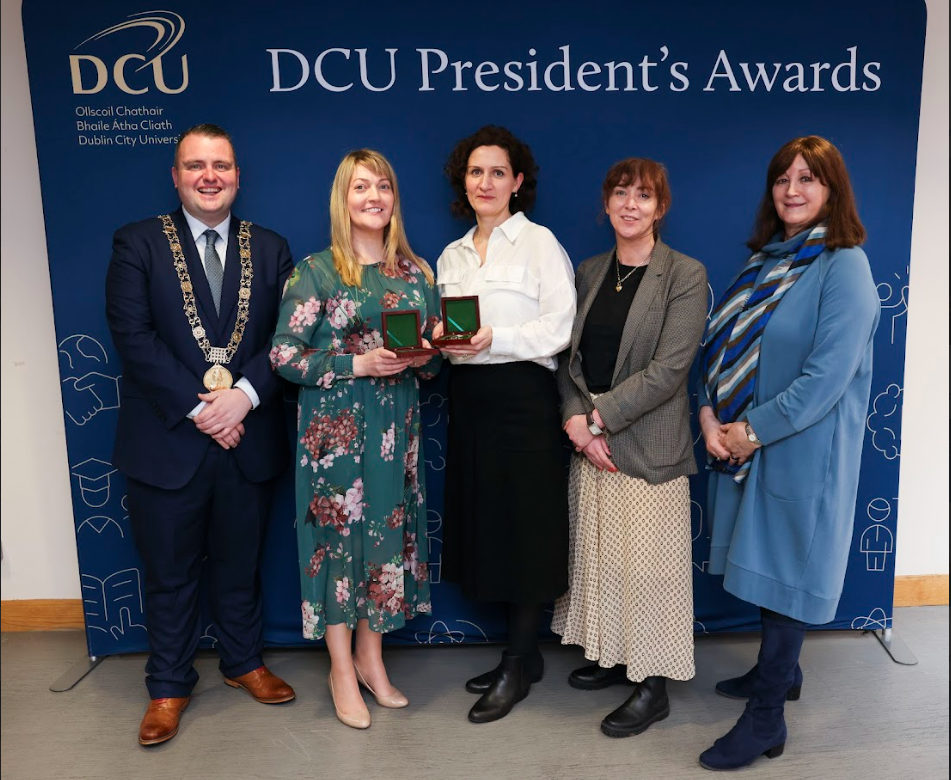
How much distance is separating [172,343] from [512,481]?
4.06 feet

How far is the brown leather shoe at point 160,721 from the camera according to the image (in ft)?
8.86

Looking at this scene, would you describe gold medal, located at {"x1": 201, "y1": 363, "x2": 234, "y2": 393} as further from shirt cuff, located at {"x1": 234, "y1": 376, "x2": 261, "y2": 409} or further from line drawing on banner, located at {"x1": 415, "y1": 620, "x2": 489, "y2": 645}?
line drawing on banner, located at {"x1": 415, "y1": 620, "x2": 489, "y2": 645}

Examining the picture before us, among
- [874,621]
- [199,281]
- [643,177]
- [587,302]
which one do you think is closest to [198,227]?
[199,281]

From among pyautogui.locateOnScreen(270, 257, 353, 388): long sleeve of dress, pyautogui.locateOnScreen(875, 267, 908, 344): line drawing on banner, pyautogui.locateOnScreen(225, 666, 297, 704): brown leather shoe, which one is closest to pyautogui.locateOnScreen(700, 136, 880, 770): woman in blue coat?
pyautogui.locateOnScreen(875, 267, 908, 344): line drawing on banner

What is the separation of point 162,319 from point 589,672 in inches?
78.5

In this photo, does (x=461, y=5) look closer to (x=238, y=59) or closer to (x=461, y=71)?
(x=461, y=71)

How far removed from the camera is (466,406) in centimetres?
276

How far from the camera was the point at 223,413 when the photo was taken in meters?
2.70

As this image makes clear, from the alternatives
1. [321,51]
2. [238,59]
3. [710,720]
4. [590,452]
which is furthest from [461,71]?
[710,720]

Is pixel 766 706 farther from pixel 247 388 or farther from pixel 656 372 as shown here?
pixel 247 388

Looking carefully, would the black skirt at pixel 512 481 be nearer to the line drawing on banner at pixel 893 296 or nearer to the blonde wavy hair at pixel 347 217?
the blonde wavy hair at pixel 347 217

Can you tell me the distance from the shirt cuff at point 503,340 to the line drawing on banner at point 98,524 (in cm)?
174

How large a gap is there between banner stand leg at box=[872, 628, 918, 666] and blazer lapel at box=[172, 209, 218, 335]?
2.88 m

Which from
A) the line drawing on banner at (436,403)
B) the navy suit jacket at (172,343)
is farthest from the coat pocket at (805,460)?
the navy suit jacket at (172,343)
